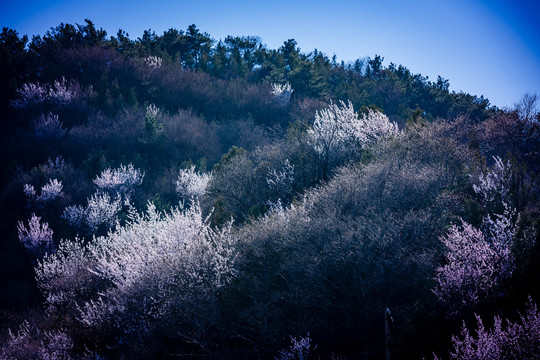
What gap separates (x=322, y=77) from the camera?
4431cm

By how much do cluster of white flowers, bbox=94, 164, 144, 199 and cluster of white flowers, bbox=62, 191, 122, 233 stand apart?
7.26 ft

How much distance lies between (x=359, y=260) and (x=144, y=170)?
29006 mm

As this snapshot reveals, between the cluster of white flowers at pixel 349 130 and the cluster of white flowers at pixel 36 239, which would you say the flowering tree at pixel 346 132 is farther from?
the cluster of white flowers at pixel 36 239

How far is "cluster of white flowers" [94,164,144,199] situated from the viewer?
30.0 m

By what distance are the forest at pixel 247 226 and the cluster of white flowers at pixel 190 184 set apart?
0.73ft

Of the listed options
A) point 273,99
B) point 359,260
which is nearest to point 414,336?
point 359,260

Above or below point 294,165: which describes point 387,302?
below

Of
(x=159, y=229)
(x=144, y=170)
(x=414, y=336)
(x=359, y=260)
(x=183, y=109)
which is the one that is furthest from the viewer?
(x=183, y=109)

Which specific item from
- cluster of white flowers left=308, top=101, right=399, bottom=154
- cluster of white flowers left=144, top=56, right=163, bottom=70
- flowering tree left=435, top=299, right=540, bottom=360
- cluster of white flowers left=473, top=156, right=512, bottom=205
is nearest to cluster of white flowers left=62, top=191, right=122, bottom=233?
cluster of white flowers left=308, top=101, right=399, bottom=154

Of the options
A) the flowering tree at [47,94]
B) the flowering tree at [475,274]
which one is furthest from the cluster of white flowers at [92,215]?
the flowering tree at [475,274]

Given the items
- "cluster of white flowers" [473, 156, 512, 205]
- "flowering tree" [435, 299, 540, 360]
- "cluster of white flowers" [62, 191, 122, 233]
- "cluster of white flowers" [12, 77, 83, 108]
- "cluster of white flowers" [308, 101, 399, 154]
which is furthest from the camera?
"cluster of white flowers" [12, 77, 83, 108]

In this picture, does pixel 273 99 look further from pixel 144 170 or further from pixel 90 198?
pixel 90 198

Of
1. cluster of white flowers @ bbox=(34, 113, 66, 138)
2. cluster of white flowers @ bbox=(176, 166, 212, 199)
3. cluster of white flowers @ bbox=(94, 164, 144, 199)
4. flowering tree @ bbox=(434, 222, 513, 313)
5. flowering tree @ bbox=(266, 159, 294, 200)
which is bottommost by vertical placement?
flowering tree @ bbox=(434, 222, 513, 313)

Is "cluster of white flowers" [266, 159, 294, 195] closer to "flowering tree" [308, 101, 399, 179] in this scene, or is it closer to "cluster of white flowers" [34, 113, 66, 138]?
"flowering tree" [308, 101, 399, 179]
